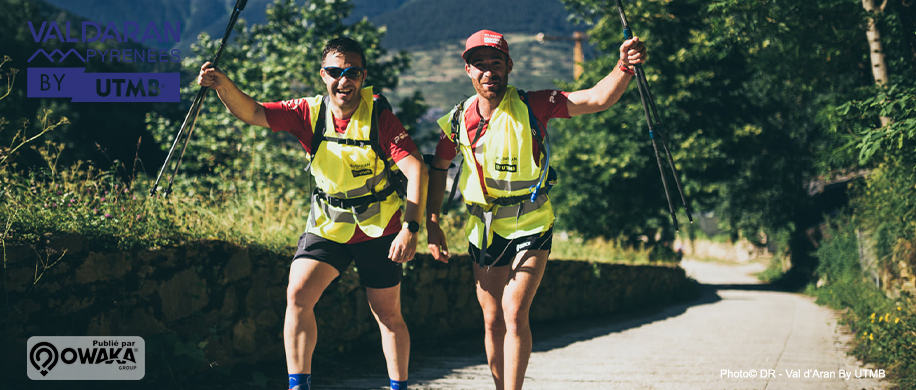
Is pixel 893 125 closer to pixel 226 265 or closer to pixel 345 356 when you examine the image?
pixel 345 356

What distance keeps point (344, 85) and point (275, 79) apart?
1000 cm

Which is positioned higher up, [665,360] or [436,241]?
[436,241]

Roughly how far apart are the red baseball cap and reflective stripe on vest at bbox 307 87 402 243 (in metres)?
0.60

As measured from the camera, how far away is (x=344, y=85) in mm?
3545

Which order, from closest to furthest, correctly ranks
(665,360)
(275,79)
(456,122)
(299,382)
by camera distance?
(299,382) → (456,122) → (665,360) → (275,79)

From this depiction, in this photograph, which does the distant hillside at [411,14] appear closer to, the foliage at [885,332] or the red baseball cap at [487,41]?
the foliage at [885,332]

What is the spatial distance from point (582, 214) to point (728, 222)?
13.6 metres

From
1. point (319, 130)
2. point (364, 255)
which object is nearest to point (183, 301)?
point (364, 255)

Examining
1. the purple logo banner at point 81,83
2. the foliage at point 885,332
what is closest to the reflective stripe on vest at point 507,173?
the foliage at point 885,332

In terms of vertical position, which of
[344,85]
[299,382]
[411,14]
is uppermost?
[411,14]

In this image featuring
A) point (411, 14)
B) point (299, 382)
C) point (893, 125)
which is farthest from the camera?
point (411, 14)

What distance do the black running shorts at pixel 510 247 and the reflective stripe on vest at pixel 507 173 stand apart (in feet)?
0.09

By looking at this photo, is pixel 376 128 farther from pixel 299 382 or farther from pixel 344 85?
pixel 299 382

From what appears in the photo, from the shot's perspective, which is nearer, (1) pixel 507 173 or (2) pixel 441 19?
(1) pixel 507 173
